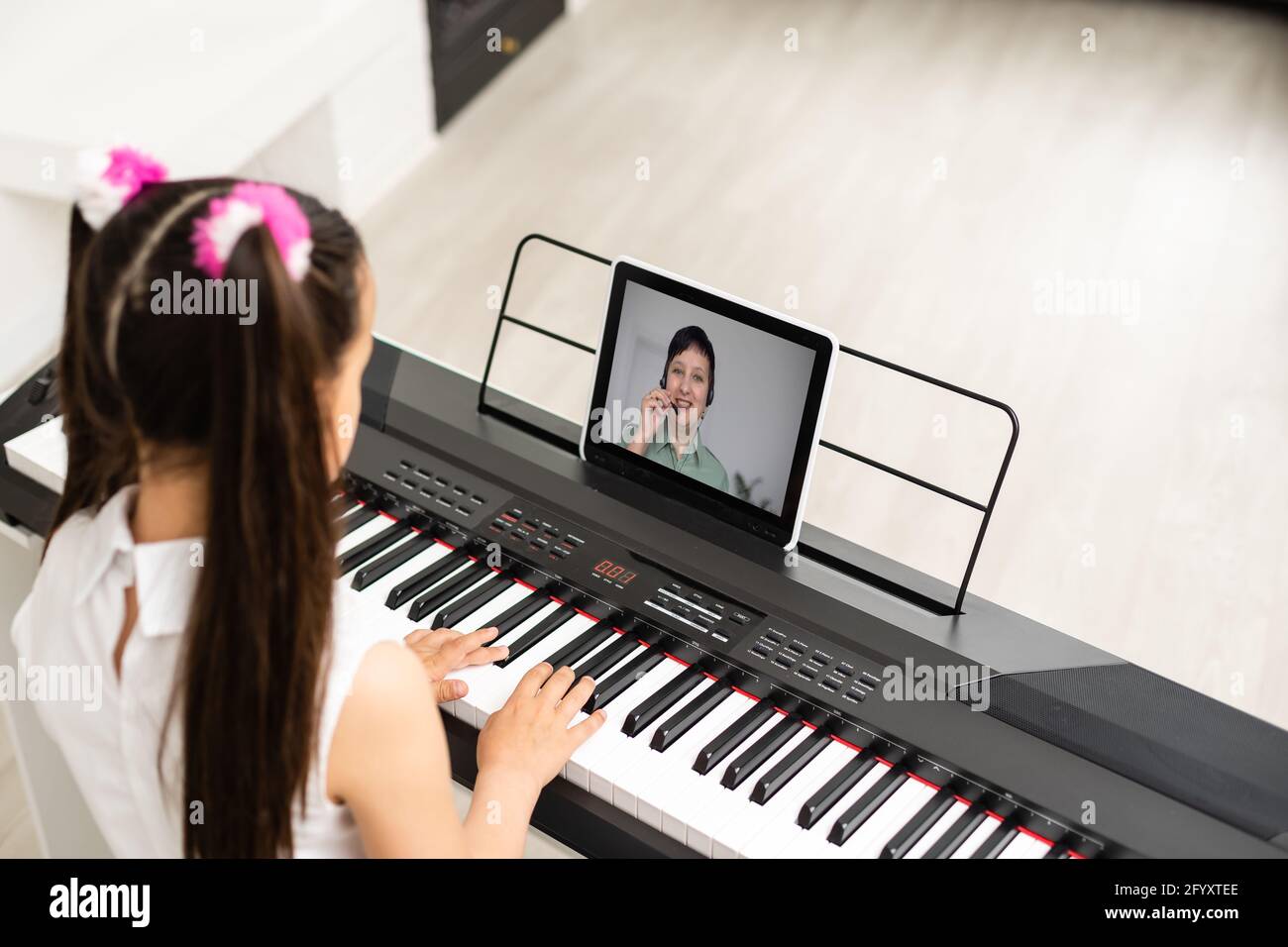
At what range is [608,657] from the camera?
5.27ft

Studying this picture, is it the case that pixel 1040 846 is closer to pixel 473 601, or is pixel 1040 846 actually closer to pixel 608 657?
pixel 608 657

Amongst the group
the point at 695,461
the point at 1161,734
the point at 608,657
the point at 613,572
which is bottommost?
the point at 1161,734

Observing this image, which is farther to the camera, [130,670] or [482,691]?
[482,691]

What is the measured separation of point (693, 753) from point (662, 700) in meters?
0.08

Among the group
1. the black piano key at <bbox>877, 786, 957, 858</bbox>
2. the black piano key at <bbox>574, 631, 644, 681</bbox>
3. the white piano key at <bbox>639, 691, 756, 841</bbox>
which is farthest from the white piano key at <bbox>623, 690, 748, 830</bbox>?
the black piano key at <bbox>877, 786, 957, 858</bbox>

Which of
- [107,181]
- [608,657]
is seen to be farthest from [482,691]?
[107,181]

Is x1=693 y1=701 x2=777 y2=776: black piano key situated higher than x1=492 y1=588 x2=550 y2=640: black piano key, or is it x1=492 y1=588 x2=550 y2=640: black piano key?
x1=492 y1=588 x2=550 y2=640: black piano key

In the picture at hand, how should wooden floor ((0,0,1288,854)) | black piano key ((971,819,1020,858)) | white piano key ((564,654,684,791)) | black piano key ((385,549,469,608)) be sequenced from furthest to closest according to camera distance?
wooden floor ((0,0,1288,854)) < black piano key ((385,549,469,608)) < white piano key ((564,654,684,791)) < black piano key ((971,819,1020,858))

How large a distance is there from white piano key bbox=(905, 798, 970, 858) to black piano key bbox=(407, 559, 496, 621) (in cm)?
62

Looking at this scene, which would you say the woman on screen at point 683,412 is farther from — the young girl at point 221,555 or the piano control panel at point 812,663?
the young girl at point 221,555

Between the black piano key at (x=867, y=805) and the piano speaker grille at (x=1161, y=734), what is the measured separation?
13 cm

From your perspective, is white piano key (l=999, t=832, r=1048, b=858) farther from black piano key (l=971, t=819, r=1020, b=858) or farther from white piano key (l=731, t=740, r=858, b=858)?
white piano key (l=731, t=740, r=858, b=858)

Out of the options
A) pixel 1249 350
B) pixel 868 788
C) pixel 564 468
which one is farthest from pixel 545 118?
pixel 868 788

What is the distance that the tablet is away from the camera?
162cm
